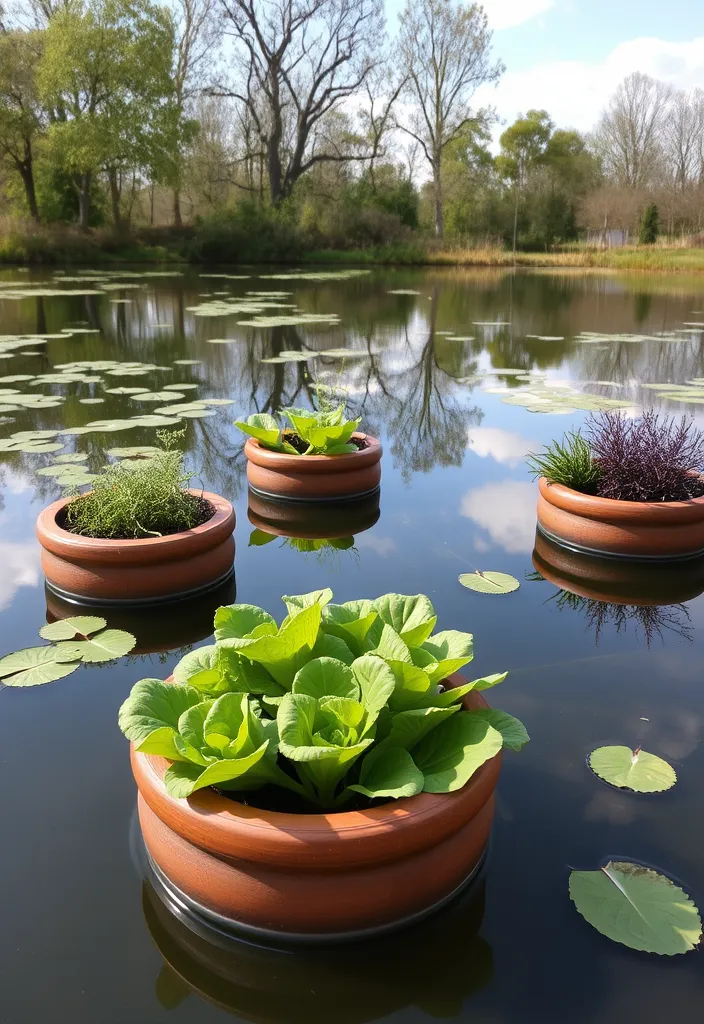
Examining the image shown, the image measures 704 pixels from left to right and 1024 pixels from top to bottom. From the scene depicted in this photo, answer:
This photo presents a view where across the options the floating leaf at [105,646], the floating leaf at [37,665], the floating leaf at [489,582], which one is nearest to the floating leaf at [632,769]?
the floating leaf at [489,582]

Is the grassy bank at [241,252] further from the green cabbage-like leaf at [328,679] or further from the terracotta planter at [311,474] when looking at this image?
the green cabbage-like leaf at [328,679]

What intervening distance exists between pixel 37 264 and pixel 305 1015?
2784 centimetres

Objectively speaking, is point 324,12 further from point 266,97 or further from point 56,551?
point 56,551

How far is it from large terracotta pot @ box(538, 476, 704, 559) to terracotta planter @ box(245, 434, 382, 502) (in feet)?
3.65

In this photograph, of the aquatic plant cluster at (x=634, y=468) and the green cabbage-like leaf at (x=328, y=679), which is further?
the aquatic plant cluster at (x=634, y=468)

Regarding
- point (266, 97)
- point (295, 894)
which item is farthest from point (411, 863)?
point (266, 97)

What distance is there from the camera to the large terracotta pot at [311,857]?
1.36 meters

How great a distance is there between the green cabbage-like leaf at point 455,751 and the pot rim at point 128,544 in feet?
5.03

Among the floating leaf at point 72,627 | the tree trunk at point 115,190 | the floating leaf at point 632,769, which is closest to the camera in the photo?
the floating leaf at point 632,769

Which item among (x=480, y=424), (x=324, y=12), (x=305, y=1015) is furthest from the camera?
(x=324, y=12)

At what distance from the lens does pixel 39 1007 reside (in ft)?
4.48

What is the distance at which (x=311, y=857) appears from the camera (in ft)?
4.41

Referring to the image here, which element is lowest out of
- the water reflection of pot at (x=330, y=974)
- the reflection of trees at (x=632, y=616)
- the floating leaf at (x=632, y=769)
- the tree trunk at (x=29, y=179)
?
the water reflection of pot at (x=330, y=974)

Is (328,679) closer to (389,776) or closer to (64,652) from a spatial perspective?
(389,776)
